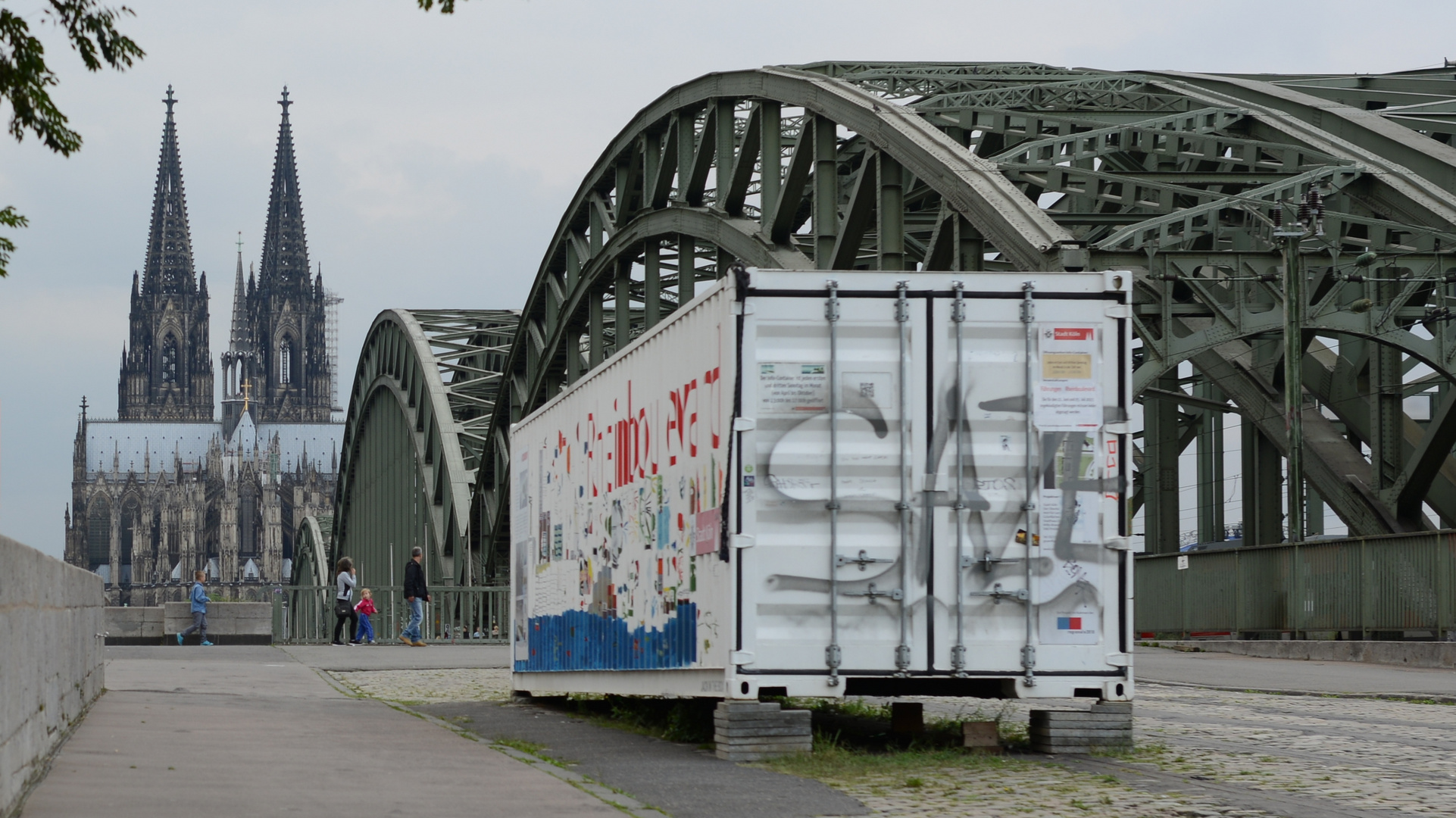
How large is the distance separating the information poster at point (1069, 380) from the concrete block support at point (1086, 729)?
5.64ft


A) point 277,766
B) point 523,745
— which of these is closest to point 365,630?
point 523,745

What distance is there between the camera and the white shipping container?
35.4ft

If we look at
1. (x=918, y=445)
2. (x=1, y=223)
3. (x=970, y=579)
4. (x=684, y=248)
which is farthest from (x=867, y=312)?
(x=684, y=248)

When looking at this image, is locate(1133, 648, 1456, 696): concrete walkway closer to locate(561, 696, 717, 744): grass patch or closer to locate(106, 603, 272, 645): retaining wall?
locate(561, 696, 717, 744): grass patch

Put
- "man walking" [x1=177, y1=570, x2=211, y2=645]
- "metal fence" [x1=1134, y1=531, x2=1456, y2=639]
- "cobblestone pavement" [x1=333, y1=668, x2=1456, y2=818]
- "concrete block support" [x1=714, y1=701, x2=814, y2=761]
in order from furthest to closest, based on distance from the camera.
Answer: "man walking" [x1=177, y1=570, x2=211, y2=645] < "metal fence" [x1=1134, y1=531, x2=1456, y2=639] < "concrete block support" [x1=714, y1=701, x2=814, y2=761] < "cobblestone pavement" [x1=333, y1=668, x2=1456, y2=818]

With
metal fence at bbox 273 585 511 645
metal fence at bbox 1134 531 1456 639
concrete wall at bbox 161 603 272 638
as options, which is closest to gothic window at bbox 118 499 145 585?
metal fence at bbox 273 585 511 645

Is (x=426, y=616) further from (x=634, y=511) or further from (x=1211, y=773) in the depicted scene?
(x=1211, y=773)

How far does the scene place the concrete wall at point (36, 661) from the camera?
8008mm

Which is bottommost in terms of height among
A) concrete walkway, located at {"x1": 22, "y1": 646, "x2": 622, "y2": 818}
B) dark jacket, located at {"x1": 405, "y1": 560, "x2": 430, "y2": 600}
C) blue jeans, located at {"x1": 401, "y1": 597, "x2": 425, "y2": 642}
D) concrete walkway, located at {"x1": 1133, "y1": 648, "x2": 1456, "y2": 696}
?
concrete walkway, located at {"x1": 22, "y1": 646, "x2": 622, "y2": 818}

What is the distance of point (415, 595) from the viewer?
3067 centimetres

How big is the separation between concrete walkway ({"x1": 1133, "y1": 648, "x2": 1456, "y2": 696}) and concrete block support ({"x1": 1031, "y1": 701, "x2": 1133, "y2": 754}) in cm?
503

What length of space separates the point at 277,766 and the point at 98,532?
189 metres

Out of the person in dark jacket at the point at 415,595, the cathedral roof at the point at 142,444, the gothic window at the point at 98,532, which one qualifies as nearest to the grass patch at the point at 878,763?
the person in dark jacket at the point at 415,595

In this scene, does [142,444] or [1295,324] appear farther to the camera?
[142,444]
